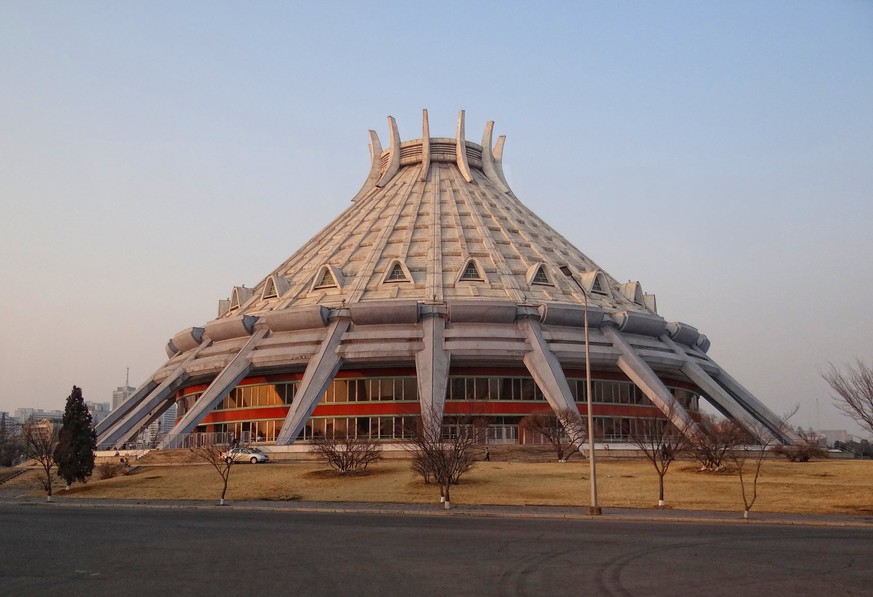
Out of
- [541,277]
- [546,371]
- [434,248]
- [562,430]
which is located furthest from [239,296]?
[562,430]

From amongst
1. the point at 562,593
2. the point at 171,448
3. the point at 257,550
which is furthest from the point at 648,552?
the point at 171,448

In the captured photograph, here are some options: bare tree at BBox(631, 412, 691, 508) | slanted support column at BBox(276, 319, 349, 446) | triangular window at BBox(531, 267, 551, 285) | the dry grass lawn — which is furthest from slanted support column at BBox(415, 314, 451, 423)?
bare tree at BBox(631, 412, 691, 508)

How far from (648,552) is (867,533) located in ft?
26.4

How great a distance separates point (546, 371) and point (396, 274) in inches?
577

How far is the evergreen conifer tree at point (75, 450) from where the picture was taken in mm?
40500

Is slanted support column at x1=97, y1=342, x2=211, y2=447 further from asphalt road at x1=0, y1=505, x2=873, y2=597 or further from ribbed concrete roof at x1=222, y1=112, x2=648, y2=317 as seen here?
asphalt road at x1=0, y1=505, x2=873, y2=597

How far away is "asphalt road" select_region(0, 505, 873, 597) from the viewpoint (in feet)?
43.4

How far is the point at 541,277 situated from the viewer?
→ 206 ft

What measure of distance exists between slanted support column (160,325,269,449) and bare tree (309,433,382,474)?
16.8 m

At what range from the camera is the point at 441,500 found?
102 ft

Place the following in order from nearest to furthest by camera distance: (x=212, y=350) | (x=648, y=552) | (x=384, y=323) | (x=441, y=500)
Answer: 1. (x=648, y=552)
2. (x=441, y=500)
3. (x=384, y=323)
4. (x=212, y=350)

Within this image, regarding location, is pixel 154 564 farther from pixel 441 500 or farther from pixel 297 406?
pixel 297 406

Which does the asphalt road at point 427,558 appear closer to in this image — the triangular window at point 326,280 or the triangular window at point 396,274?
the triangular window at point 396,274

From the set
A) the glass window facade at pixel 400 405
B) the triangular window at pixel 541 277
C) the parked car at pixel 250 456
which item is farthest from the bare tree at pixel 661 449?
the parked car at pixel 250 456
